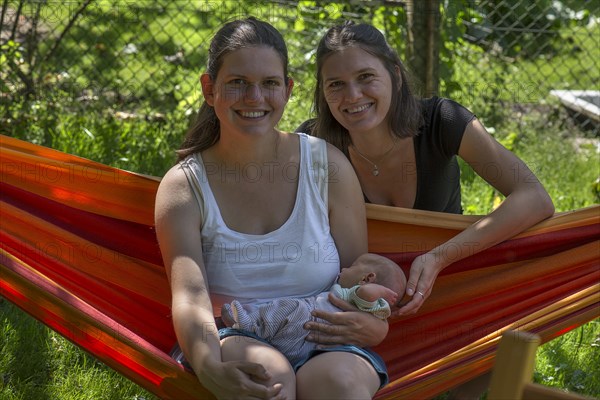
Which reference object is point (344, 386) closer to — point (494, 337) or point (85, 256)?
point (494, 337)

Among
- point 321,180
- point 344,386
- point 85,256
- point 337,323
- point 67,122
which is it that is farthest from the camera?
point 67,122

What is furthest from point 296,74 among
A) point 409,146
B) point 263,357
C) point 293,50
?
point 263,357

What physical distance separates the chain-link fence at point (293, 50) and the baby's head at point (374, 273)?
2187 mm

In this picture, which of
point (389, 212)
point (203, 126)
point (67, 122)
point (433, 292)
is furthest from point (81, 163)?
point (67, 122)

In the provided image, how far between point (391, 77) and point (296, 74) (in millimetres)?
2930

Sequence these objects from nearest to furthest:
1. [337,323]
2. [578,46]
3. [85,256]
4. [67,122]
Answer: [337,323], [85,256], [67,122], [578,46]

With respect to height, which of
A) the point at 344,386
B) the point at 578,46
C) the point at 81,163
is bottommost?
the point at 344,386


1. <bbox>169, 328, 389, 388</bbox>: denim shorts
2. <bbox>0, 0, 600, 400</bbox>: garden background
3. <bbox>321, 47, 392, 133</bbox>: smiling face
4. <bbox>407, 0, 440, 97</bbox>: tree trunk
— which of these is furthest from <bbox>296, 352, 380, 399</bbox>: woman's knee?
<bbox>407, 0, 440, 97</bbox>: tree trunk

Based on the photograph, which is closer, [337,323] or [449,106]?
[337,323]

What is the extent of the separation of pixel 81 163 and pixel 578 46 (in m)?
4.68

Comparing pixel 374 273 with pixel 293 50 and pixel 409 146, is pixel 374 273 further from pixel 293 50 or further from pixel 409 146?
pixel 293 50

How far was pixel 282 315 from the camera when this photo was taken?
218 centimetres

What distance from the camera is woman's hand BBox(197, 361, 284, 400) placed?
194 cm

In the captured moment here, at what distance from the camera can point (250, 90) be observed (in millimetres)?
2285
